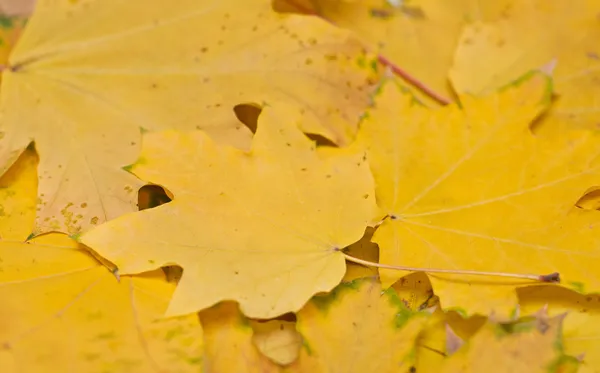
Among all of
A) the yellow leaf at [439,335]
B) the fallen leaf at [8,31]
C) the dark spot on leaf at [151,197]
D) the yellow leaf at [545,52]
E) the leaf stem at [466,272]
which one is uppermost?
the fallen leaf at [8,31]

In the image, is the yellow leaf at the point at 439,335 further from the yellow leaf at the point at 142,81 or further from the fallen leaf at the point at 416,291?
the yellow leaf at the point at 142,81

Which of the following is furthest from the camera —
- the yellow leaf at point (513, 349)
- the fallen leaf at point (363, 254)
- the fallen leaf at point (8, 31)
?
the fallen leaf at point (8, 31)

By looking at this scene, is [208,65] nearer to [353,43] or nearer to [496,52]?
[353,43]

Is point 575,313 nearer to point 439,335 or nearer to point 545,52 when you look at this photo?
point 439,335

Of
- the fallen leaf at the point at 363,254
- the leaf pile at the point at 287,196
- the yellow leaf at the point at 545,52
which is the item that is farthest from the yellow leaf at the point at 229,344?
the yellow leaf at the point at 545,52

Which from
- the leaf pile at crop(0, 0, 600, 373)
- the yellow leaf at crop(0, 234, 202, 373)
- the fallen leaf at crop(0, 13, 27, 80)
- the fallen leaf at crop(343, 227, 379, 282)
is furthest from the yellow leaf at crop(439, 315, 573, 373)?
the fallen leaf at crop(0, 13, 27, 80)

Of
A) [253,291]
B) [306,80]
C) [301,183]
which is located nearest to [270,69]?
[306,80]

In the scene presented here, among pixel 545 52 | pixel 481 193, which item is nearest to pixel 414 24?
pixel 545 52
